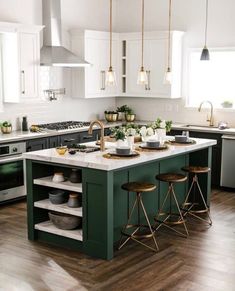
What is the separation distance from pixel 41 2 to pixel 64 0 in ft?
1.78

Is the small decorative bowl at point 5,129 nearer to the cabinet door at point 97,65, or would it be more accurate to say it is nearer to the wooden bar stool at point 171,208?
the cabinet door at point 97,65

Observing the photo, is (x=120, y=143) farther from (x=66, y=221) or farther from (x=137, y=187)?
(x=66, y=221)

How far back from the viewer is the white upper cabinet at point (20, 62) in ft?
23.4

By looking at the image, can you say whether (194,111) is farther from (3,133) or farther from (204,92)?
(3,133)

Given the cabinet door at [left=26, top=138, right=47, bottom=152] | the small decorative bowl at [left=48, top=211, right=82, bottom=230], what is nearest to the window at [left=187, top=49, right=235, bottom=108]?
the cabinet door at [left=26, top=138, right=47, bottom=152]

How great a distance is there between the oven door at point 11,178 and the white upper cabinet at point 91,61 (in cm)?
213

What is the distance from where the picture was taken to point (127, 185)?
515 centimetres

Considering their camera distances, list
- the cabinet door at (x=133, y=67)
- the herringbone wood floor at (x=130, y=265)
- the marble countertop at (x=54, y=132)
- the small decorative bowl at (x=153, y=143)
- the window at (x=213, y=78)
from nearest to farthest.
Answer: the herringbone wood floor at (x=130, y=265) < the small decorative bowl at (x=153, y=143) < the marble countertop at (x=54, y=132) < the window at (x=213, y=78) < the cabinet door at (x=133, y=67)

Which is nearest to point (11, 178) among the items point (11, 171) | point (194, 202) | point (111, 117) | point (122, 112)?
point (11, 171)

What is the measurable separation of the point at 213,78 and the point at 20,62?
11.0 ft

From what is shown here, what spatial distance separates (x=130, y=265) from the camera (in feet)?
15.5

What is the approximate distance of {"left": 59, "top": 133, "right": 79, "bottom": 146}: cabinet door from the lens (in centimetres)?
751

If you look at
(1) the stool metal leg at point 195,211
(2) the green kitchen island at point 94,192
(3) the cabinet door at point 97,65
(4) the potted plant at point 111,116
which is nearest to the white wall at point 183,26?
(4) the potted plant at point 111,116

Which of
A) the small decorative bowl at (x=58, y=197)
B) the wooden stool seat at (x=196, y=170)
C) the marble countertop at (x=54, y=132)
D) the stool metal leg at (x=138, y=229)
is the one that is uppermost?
the marble countertop at (x=54, y=132)
